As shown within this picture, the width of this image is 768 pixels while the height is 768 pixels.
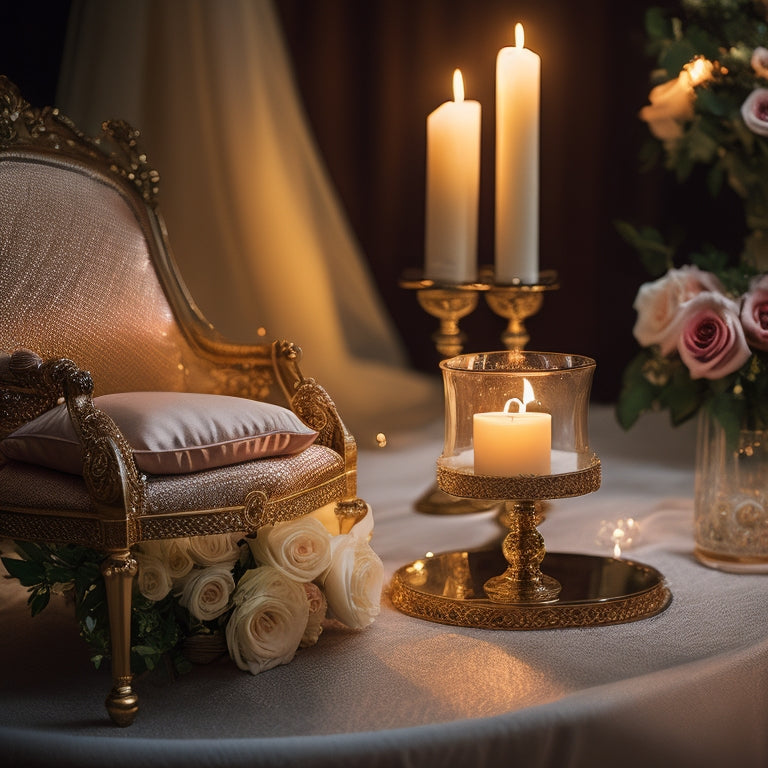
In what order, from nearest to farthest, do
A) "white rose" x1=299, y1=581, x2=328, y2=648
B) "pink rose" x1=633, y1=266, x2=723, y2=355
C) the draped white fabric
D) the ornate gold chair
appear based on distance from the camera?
the ornate gold chair
"white rose" x1=299, y1=581, x2=328, y2=648
"pink rose" x1=633, y1=266, x2=723, y2=355
the draped white fabric

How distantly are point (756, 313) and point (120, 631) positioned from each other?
1.09 metres

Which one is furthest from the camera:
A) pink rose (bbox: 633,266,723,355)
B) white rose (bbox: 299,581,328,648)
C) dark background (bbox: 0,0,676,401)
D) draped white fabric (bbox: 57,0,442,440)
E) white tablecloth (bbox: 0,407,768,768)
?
dark background (bbox: 0,0,676,401)

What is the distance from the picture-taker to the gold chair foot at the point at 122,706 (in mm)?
1390

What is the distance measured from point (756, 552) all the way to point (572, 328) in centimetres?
156

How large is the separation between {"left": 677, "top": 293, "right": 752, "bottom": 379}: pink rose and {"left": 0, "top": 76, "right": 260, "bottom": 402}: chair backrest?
0.77 m

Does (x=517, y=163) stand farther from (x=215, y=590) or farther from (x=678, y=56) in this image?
(x=215, y=590)

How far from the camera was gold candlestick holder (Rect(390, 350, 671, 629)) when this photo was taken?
64.7 inches

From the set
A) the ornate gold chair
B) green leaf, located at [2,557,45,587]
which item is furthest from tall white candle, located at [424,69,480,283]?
green leaf, located at [2,557,45,587]

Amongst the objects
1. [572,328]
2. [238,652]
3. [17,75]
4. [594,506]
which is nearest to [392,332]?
[572,328]

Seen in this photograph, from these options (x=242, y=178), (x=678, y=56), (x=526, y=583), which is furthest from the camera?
(x=242, y=178)

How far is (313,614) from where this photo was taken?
164 centimetres

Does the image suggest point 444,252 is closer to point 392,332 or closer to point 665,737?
point 665,737

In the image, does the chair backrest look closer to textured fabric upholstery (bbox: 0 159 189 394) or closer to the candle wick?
textured fabric upholstery (bbox: 0 159 189 394)

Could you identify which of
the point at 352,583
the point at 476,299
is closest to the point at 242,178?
the point at 476,299
